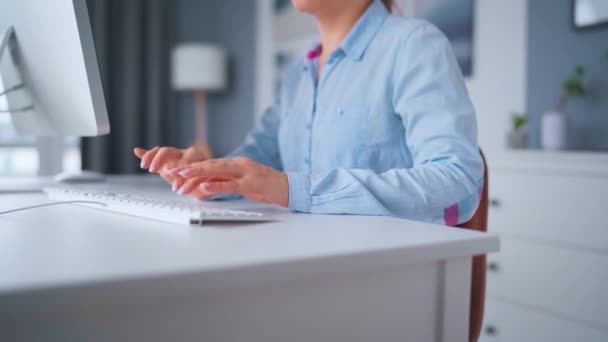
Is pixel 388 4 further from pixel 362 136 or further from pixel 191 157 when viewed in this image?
pixel 191 157

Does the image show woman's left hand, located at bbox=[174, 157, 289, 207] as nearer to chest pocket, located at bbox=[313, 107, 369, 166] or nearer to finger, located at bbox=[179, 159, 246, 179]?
finger, located at bbox=[179, 159, 246, 179]

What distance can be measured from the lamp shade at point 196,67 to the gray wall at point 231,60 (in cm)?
41

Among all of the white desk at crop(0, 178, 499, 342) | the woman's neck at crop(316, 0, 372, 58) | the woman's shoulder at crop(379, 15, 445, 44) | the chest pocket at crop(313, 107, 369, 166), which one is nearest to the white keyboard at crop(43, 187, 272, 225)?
the white desk at crop(0, 178, 499, 342)

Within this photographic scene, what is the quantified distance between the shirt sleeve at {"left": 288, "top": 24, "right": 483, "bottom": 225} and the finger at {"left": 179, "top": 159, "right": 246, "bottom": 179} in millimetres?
101

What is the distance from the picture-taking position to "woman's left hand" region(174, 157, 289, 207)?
0.78m

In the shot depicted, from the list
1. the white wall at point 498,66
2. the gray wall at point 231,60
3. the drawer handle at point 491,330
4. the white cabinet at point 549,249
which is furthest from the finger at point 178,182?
the gray wall at point 231,60

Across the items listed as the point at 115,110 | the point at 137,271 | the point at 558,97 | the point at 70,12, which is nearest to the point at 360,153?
the point at 70,12

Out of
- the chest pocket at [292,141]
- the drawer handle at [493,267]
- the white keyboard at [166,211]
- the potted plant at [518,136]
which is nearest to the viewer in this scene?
the white keyboard at [166,211]

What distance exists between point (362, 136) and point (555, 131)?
1.29 meters

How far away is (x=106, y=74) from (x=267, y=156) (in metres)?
Result: 2.88

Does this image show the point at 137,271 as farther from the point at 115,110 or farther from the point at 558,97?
the point at 115,110

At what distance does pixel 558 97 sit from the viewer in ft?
7.58

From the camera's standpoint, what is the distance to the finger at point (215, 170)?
0.78m

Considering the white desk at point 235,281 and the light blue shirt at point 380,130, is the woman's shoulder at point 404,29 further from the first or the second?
the white desk at point 235,281
